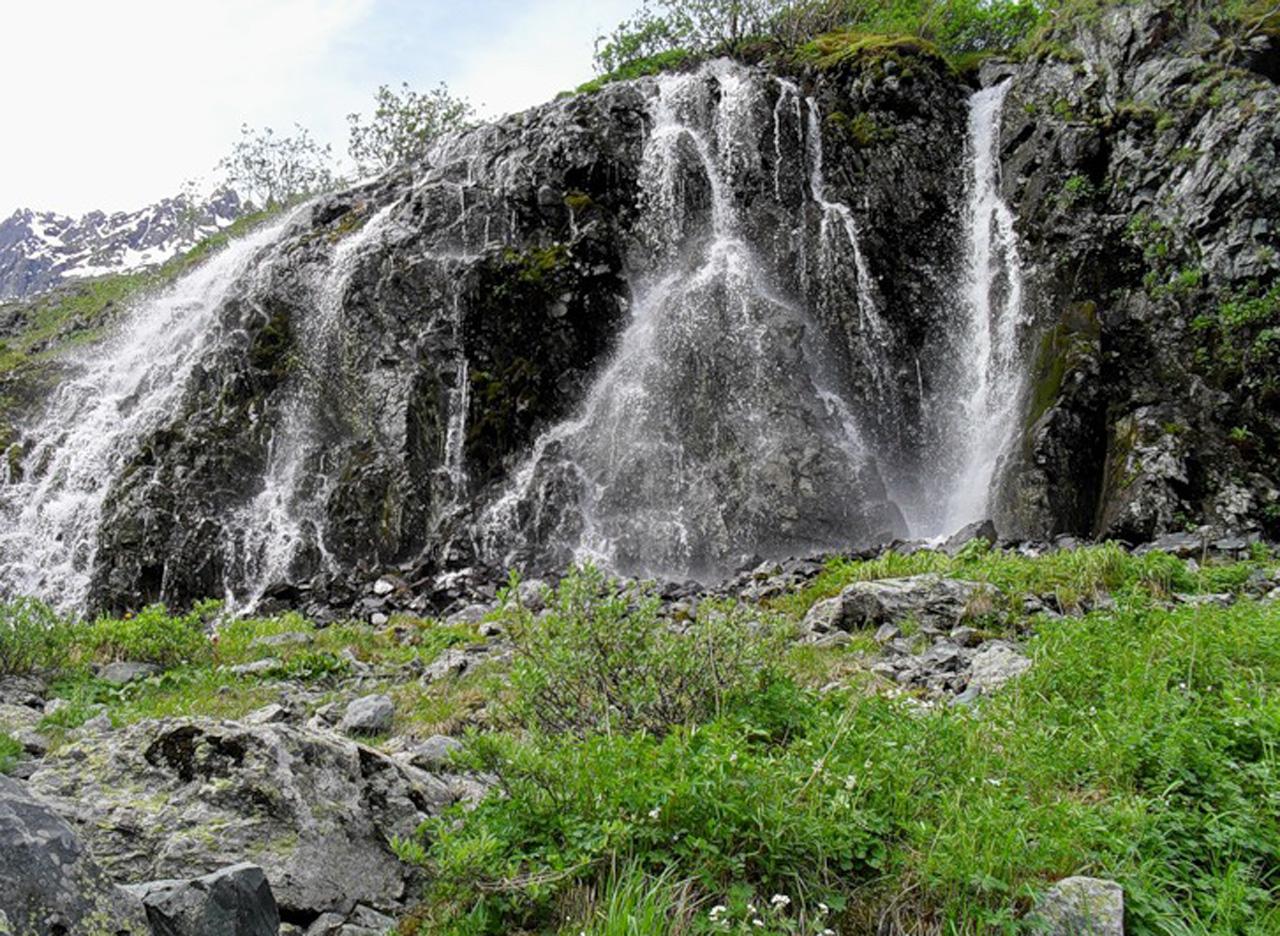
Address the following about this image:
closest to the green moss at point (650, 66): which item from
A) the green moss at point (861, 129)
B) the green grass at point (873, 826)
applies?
the green moss at point (861, 129)

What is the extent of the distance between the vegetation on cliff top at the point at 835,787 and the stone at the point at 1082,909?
7 cm

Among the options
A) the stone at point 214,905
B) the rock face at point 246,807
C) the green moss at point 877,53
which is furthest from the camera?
the green moss at point 877,53

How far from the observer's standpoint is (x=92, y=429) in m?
23.9

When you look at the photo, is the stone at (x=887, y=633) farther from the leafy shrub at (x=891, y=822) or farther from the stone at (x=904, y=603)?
the leafy shrub at (x=891, y=822)

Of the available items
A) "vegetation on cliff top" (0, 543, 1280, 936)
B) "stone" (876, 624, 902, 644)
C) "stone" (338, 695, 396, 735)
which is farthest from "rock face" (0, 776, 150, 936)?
"stone" (876, 624, 902, 644)

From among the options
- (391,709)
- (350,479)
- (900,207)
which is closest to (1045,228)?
(900,207)

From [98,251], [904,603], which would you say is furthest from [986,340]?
[98,251]

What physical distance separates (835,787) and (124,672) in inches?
322

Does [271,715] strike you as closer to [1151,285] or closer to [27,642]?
[27,642]

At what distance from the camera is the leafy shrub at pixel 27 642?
8.12 metres

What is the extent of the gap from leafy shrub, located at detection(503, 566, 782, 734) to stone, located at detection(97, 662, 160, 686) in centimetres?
570

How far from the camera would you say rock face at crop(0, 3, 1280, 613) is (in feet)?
55.8

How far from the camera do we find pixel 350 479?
20609 millimetres

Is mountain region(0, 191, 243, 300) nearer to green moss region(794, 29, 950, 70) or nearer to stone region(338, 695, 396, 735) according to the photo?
green moss region(794, 29, 950, 70)
